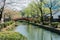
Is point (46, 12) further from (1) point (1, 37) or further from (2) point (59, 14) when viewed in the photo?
(1) point (1, 37)

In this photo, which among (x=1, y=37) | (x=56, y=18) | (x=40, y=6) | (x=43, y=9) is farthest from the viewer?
(x=56, y=18)

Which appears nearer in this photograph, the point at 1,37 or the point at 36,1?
the point at 1,37

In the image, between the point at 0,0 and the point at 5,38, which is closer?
the point at 5,38

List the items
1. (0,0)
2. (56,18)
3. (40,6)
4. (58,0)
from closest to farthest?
(0,0) → (58,0) → (40,6) → (56,18)

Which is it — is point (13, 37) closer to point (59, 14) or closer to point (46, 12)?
point (46, 12)

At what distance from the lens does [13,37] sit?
13.8m

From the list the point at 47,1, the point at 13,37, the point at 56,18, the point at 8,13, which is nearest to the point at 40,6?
the point at 47,1

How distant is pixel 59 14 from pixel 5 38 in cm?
6797

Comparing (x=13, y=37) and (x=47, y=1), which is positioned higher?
(x=47, y=1)

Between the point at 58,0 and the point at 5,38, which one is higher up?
the point at 58,0

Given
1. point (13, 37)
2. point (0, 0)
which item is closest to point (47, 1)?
point (0, 0)

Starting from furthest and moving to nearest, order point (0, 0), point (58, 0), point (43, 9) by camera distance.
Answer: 1. point (43, 9)
2. point (58, 0)
3. point (0, 0)

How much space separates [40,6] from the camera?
207 feet

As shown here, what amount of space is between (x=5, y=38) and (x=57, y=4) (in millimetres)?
47002
